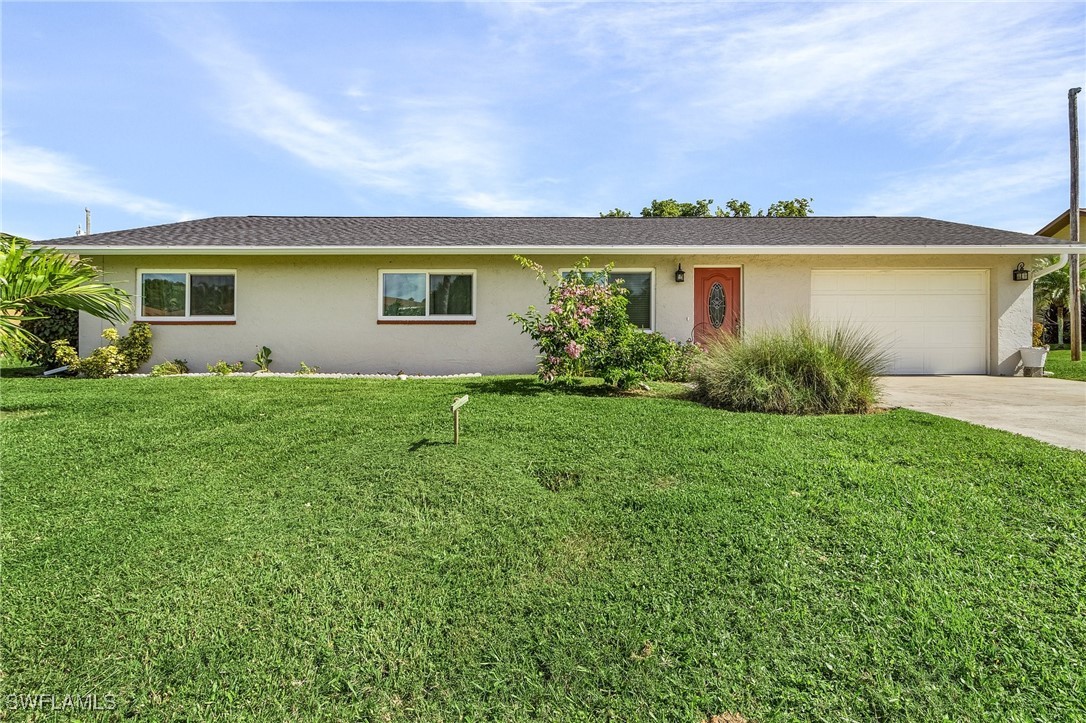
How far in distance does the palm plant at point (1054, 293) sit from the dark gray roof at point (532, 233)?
386 inches

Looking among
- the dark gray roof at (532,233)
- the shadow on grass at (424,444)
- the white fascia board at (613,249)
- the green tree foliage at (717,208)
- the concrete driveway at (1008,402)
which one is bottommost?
the shadow on grass at (424,444)

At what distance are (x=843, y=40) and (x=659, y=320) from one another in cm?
551

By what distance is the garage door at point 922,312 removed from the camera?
11.5m

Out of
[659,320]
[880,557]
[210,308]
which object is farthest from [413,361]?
[880,557]

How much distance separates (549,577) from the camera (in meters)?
2.91

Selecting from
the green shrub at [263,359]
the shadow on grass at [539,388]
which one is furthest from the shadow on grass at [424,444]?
the green shrub at [263,359]

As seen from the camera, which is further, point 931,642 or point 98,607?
point 98,607

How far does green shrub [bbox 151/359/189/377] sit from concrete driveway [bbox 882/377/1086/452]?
492 inches

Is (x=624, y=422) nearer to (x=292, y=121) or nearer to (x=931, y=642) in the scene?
(x=931, y=642)

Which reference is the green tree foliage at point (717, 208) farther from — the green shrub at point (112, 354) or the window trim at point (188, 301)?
the green shrub at point (112, 354)

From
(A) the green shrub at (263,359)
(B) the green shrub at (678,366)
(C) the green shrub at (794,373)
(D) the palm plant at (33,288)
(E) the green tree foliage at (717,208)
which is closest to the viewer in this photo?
(D) the palm plant at (33,288)

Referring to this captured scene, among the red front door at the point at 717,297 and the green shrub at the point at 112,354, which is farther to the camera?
the red front door at the point at 717,297

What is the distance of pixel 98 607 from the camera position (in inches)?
105

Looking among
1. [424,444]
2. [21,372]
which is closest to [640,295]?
[424,444]
